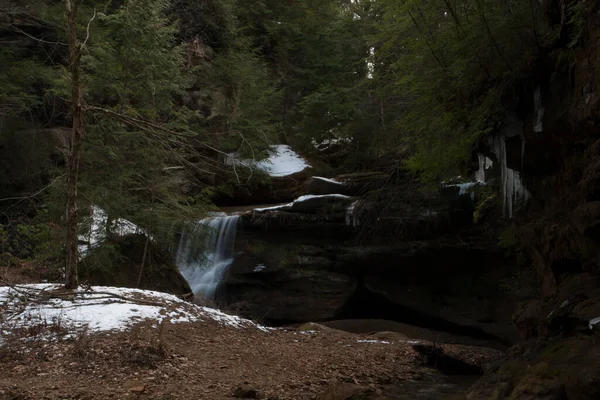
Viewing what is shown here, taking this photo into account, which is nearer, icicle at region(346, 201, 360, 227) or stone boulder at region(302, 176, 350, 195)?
icicle at region(346, 201, 360, 227)

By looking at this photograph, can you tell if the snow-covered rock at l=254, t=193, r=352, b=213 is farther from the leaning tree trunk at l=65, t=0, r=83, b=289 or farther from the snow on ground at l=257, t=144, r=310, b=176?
the leaning tree trunk at l=65, t=0, r=83, b=289

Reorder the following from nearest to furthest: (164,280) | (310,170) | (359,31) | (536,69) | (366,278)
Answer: (536,69) → (164,280) → (366,278) → (310,170) → (359,31)

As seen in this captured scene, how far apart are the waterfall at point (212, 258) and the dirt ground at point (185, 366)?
761cm

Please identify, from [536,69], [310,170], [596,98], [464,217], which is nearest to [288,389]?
[596,98]

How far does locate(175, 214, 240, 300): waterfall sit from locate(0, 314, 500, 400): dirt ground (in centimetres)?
761

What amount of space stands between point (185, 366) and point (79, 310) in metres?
2.40

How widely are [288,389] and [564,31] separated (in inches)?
244

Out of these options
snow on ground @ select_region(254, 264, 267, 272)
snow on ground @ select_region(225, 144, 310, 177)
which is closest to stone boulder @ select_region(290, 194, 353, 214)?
snow on ground @ select_region(254, 264, 267, 272)

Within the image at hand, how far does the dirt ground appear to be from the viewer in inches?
245

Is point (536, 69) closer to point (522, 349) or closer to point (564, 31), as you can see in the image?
point (564, 31)

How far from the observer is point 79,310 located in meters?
8.39

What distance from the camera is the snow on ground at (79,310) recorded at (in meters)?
7.87

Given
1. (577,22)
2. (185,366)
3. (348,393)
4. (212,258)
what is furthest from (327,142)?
(348,393)

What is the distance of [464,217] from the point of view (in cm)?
1639
